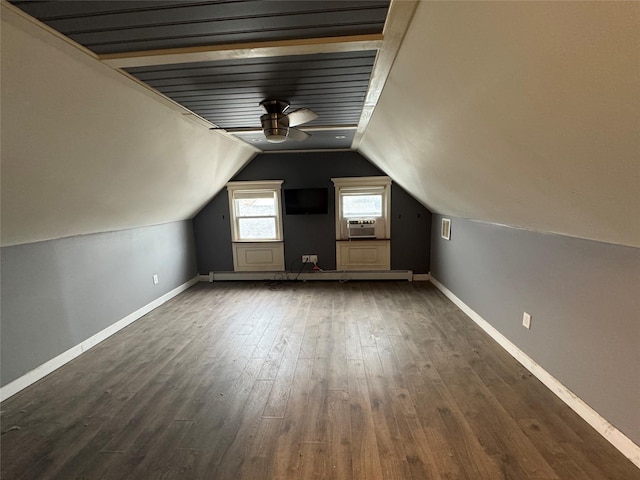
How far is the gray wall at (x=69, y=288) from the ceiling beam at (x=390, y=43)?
313 centimetres

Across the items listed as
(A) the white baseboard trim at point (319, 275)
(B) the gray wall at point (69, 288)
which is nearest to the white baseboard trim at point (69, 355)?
(B) the gray wall at point (69, 288)

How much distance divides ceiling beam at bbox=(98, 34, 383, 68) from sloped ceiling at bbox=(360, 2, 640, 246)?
270mm

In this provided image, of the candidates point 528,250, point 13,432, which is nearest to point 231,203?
point 13,432

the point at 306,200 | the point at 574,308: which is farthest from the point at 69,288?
the point at 574,308

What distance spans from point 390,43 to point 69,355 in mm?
3778

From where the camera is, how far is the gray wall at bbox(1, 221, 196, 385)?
7.75 ft

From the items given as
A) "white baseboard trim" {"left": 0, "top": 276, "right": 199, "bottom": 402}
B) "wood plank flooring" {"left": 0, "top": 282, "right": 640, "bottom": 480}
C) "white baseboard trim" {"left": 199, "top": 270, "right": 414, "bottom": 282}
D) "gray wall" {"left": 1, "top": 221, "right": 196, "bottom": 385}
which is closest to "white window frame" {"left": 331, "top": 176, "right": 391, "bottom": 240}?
"white baseboard trim" {"left": 199, "top": 270, "right": 414, "bottom": 282}

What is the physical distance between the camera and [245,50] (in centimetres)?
161

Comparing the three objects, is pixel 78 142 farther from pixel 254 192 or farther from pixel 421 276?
pixel 421 276

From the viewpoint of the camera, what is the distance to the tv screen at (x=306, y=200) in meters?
5.10

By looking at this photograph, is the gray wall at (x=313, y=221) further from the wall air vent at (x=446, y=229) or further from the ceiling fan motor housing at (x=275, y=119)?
the ceiling fan motor housing at (x=275, y=119)

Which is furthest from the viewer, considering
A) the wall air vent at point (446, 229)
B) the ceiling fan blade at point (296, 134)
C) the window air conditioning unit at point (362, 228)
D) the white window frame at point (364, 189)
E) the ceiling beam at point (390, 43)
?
the window air conditioning unit at point (362, 228)

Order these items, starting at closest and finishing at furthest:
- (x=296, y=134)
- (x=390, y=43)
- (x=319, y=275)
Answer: (x=390, y=43)
(x=296, y=134)
(x=319, y=275)

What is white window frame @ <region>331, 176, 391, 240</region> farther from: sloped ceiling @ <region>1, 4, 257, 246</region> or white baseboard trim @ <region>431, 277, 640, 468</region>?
white baseboard trim @ <region>431, 277, 640, 468</region>
